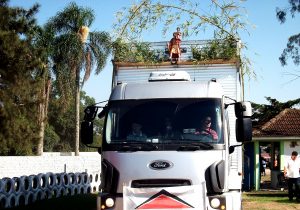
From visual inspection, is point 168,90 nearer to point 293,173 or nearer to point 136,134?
point 136,134

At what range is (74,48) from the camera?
40.1 m

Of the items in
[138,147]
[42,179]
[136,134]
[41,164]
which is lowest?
[42,179]

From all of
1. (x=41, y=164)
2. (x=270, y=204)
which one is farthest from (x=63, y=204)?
(x=41, y=164)

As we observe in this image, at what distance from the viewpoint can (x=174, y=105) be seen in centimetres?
810

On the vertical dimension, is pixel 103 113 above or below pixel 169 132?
above

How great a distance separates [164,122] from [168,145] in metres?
0.48

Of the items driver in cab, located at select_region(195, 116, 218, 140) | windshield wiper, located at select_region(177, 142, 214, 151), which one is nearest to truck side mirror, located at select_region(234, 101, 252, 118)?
driver in cab, located at select_region(195, 116, 218, 140)

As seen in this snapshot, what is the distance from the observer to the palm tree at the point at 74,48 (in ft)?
131

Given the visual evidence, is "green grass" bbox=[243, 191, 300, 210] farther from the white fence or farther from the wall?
the wall

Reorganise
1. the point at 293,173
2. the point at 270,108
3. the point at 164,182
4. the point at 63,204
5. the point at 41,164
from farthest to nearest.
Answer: the point at 270,108 → the point at 41,164 → the point at 293,173 → the point at 63,204 → the point at 164,182

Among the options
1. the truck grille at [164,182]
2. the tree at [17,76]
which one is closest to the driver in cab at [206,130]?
the truck grille at [164,182]

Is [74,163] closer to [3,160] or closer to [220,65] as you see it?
[3,160]

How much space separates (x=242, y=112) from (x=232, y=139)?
1.50 meters

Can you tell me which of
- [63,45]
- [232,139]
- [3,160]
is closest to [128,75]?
[232,139]
